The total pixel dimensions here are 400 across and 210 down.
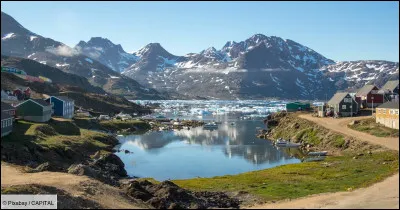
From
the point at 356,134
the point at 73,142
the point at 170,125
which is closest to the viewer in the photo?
the point at 73,142

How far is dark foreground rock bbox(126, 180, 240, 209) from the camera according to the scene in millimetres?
30219

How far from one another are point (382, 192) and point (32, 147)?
39.0 metres

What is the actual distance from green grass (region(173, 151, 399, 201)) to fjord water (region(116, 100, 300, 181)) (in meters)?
8.39

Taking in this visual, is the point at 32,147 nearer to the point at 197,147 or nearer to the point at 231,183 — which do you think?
the point at 231,183

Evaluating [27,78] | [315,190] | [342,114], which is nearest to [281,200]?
[315,190]

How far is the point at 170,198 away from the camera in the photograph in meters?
31.2

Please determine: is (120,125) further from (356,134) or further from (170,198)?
(170,198)

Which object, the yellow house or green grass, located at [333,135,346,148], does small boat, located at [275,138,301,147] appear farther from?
the yellow house

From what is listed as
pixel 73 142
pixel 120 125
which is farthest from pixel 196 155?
pixel 120 125

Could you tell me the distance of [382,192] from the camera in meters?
31.3

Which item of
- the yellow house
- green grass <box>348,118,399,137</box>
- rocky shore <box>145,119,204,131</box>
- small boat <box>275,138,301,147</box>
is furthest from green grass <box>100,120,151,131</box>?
the yellow house

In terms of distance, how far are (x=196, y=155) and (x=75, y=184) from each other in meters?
44.4

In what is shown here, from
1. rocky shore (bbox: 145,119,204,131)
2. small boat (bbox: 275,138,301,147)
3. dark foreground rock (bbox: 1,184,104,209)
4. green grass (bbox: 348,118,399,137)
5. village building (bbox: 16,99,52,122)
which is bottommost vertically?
small boat (bbox: 275,138,301,147)

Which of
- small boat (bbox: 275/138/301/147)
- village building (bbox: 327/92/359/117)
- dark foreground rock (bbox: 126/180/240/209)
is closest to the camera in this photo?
dark foreground rock (bbox: 126/180/240/209)
